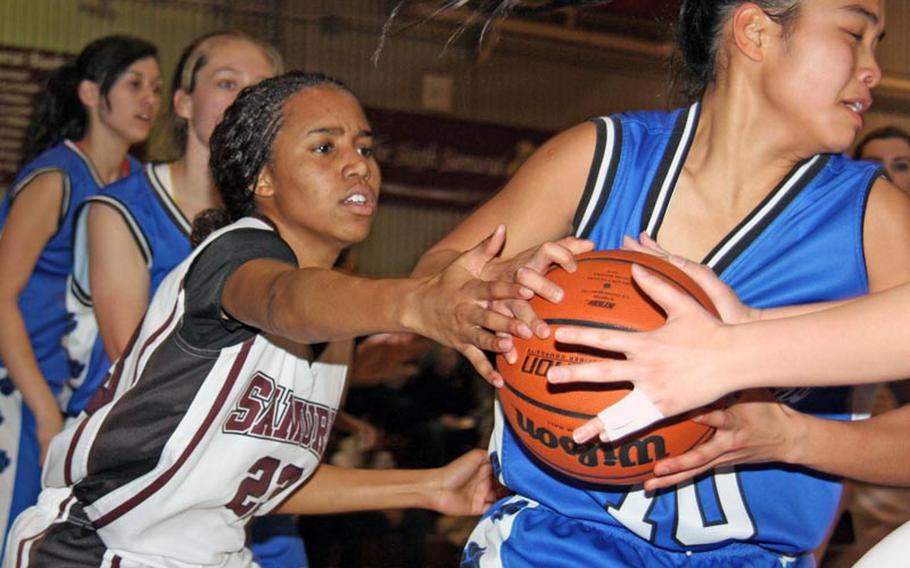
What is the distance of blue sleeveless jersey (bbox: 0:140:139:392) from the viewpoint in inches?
174

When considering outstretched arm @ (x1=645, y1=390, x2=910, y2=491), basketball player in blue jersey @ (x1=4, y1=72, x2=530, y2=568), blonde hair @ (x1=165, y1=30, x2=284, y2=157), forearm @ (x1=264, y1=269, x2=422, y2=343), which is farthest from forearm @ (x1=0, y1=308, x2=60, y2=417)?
outstretched arm @ (x1=645, y1=390, x2=910, y2=491)

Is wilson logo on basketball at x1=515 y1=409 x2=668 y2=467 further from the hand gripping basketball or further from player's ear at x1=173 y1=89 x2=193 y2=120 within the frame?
player's ear at x1=173 y1=89 x2=193 y2=120

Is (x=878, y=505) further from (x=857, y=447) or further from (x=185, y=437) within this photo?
(x=185, y=437)

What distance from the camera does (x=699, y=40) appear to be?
2.59 meters

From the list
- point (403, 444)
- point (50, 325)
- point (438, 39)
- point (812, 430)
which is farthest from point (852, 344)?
point (438, 39)

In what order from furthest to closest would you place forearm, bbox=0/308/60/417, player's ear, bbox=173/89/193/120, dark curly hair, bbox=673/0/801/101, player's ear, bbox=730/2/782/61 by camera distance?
player's ear, bbox=173/89/193/120 → forearm, bbox=0/308/60/417 → dark curly hair, bbox=673/0/801/101 → player's ear, bbox=730/2/782/61

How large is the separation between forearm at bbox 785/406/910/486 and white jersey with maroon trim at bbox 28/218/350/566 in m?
1.13

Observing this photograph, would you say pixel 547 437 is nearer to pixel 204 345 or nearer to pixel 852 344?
pixel 852 344

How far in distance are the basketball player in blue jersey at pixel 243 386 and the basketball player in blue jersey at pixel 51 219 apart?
134 centimetres

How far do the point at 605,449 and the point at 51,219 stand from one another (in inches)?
116

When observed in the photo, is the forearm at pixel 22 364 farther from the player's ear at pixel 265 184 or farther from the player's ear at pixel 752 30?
the player's ear at pixel 752 30

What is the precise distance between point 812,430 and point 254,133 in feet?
5.23

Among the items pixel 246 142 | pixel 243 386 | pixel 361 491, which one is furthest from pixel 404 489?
pixel 246 142

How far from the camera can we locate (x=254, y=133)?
3006mm
